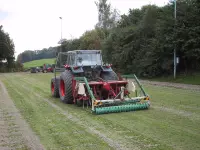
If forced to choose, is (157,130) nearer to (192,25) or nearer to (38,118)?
(38,118)

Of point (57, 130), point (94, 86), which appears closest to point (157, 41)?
point (94, 86)

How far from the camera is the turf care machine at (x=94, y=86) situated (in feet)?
33.2

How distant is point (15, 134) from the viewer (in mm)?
7418

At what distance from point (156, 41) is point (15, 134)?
19324mm

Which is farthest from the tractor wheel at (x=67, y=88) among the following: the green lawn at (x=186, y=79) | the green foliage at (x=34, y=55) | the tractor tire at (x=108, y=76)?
the green foliage at (x=34, y=55)

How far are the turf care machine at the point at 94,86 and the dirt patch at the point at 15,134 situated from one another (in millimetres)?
2198

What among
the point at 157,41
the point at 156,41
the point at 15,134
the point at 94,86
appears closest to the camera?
the point at 15,134

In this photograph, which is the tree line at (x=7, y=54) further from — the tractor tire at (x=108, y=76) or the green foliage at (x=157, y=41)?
the tractor tire at (x=108, y=76)

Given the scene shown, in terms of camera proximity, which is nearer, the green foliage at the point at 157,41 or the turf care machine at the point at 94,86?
the turf care machine at the point at 94,86

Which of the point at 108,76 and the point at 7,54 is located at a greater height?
the point at 7,54

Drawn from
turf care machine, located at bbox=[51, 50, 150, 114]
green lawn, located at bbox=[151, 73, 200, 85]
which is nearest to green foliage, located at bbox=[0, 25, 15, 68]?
green lawn, located at bbox=[151, 73, 200, 85]

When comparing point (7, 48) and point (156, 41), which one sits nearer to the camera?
point (156, 41)

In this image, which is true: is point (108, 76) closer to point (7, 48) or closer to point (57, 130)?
point (57, 130)

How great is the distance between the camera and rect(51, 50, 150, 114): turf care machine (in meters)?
10.1
